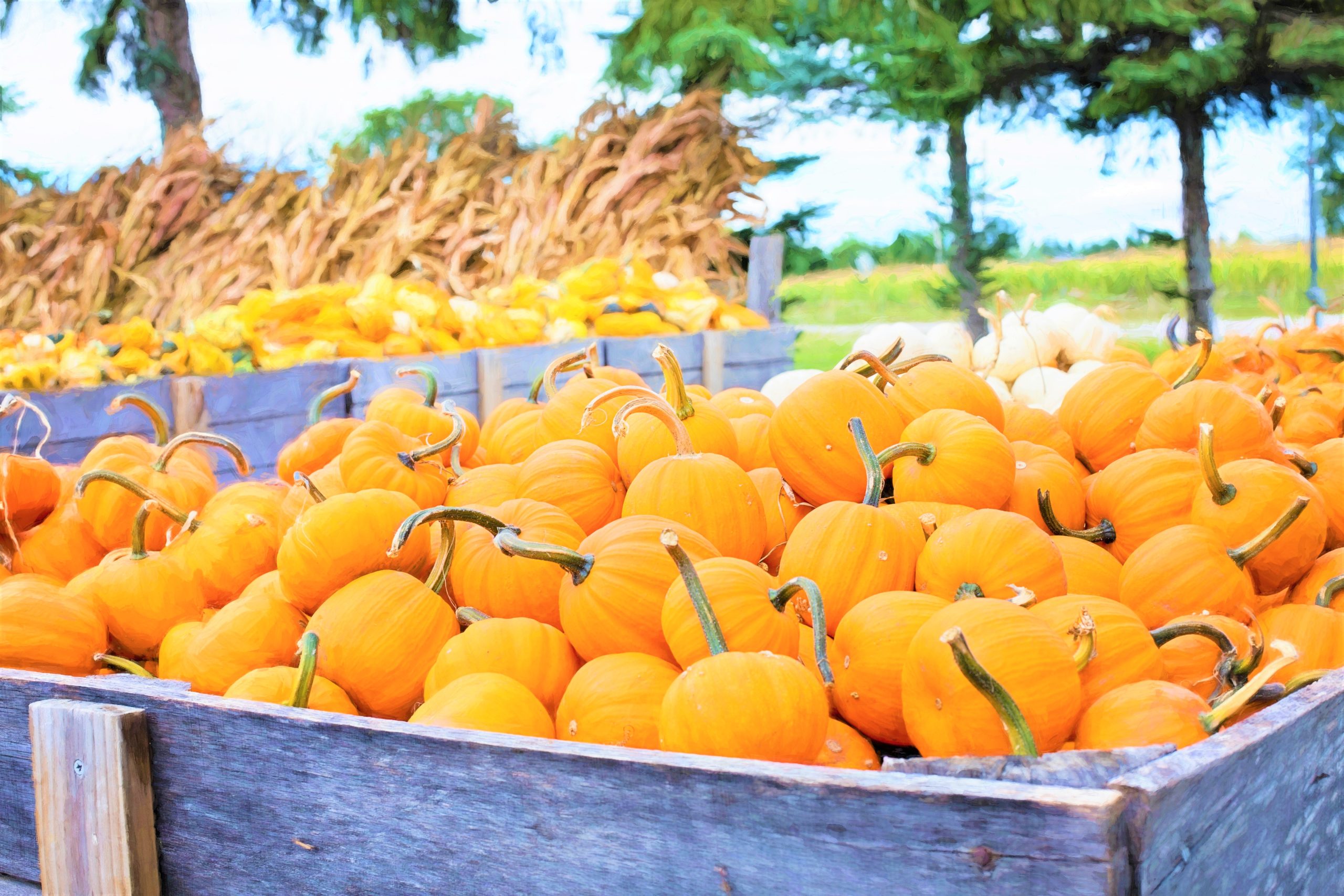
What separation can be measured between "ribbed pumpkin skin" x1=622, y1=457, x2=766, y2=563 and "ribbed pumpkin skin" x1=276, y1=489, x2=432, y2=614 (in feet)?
1.15

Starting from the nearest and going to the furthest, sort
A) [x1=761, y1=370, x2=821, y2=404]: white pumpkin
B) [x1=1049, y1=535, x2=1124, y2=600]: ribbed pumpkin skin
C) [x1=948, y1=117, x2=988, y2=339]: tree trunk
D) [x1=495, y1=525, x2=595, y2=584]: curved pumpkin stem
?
[x1=495, y1=525, x2=595, y2=584]: curved pumpkin stem
[x1=1049, y1=535, x2=1124, y2=600]: ribbed pumpkin skin
[x1=761, y1=370, x2=821, y2=404]: white pumpkin
[x1=948, y1=117, x2=988, y2=339]: tree trunk

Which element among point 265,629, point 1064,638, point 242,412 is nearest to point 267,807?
point 265,629

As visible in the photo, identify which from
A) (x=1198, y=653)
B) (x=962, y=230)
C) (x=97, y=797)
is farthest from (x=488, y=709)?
(x=962, y=230)

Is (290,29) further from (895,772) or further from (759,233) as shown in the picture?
(895,772)

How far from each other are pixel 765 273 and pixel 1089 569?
5.46 m

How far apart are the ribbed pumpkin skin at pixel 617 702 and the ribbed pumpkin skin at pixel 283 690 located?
0.97 ft

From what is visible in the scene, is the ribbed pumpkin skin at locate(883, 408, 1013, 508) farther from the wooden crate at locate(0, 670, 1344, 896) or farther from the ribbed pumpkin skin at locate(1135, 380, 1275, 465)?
the wooden crate at locate(0, 670, 1344, 896)

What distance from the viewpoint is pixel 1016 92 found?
6.46 m

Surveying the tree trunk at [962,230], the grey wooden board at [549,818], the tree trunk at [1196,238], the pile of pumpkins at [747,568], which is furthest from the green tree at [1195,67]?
the grey wooden board at [549,818]

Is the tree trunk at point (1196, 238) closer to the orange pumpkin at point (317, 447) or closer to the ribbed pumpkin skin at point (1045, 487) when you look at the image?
the ribbed pumpkin skin at point (1045, 487)

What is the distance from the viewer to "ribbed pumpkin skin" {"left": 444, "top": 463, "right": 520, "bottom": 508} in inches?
72.4

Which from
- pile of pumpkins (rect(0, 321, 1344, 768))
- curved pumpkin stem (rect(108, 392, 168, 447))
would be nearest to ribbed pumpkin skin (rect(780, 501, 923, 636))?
Answer: pile of pumpkins (rect(0, 321, 1344, 768))

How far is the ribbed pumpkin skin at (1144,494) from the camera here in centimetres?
172

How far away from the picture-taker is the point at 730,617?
49.8 inches
